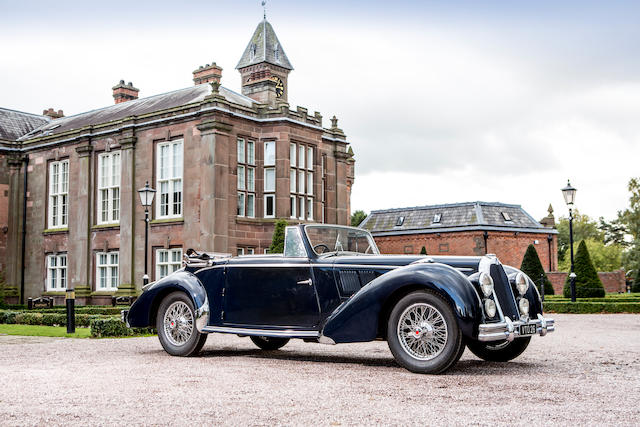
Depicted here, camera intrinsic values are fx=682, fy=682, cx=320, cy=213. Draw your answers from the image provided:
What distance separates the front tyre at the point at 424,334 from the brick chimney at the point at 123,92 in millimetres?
26605

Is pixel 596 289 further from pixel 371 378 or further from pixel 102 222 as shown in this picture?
pixel 371 378

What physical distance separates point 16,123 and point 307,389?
2934 centimetres

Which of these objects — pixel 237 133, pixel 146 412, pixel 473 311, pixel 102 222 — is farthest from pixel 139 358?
pixel 102 222

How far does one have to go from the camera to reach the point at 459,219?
4191 centimetres

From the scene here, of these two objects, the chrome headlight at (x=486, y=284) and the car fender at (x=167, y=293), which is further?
the car fender at (x=167, y=293)

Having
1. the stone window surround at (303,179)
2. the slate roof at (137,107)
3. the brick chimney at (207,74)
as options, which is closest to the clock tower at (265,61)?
the brick chimney at (207,74)

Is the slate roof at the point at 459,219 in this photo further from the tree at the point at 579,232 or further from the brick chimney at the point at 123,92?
the tree at the point at 579,232

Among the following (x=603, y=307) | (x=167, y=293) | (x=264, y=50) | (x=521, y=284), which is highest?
(x=264, y=50)

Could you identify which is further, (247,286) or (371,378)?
(247,286)

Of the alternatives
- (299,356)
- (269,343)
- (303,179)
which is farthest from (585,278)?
(299,356)

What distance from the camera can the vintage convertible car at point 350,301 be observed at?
22.2 feet

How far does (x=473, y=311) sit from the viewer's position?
6617 mm

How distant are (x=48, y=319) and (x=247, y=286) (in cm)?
933

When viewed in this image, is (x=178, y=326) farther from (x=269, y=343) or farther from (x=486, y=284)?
(x=486, y=284)
